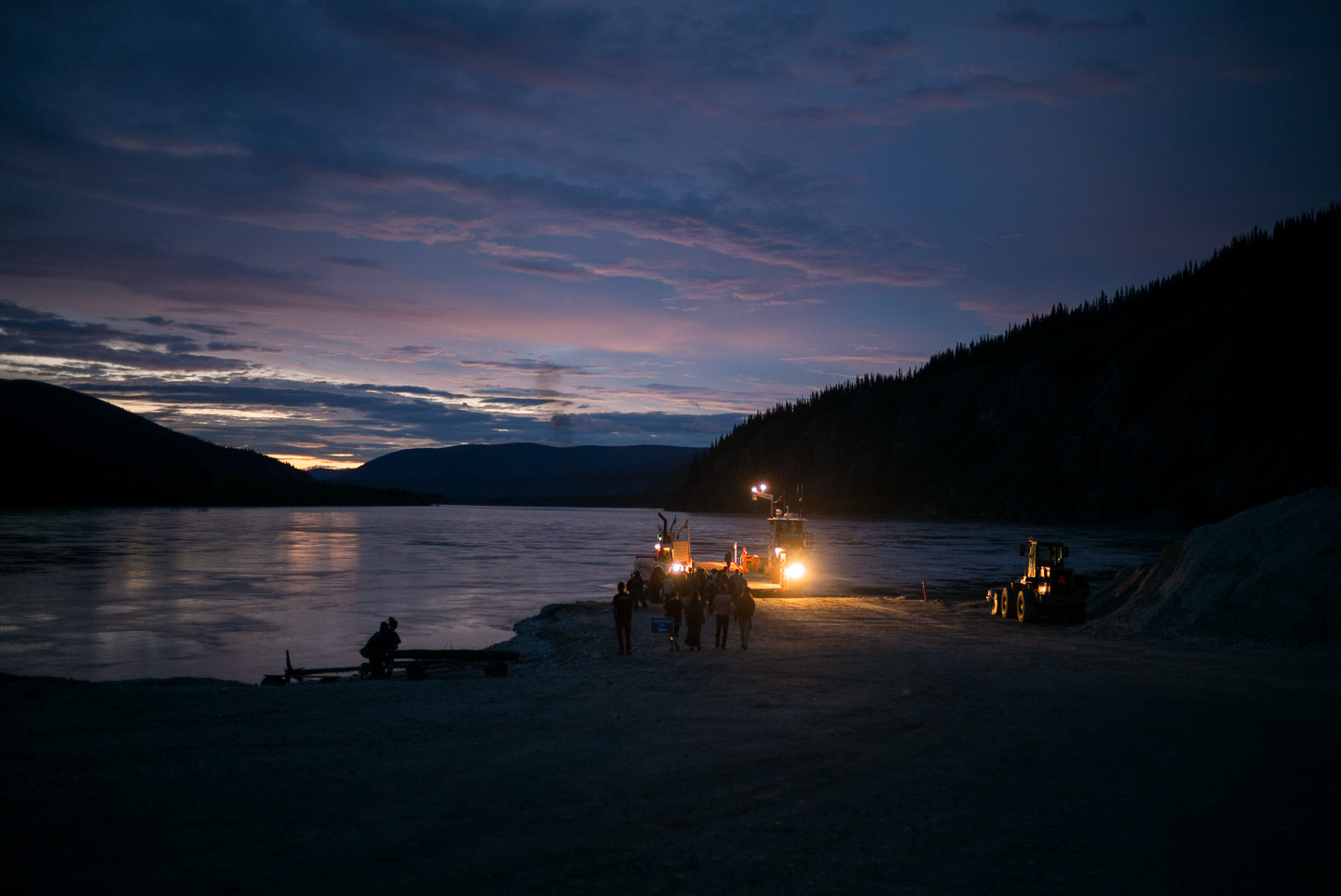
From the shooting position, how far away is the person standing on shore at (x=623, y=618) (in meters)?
20.6

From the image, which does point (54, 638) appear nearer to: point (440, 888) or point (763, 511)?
point (440, 888)

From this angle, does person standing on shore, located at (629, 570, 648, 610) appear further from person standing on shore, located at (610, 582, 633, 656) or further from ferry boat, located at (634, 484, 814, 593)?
ferry boat, located at (634, 484, 814, 593)

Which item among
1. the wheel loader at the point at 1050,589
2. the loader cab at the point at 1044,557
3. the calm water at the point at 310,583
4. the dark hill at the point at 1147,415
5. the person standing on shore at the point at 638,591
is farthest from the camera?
the dark hill at the point at 1147,415

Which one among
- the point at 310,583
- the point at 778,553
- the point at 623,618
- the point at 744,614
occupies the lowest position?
the point at 310,583

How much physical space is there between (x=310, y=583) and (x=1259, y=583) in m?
43.0

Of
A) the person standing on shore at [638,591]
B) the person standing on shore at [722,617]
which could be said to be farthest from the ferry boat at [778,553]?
the person standing on shore at [722,617]

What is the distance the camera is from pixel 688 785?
9.48 metres

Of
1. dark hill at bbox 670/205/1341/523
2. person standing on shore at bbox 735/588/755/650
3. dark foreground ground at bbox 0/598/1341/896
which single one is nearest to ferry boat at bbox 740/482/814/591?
person standing on shore at bbox 735/588/755/650

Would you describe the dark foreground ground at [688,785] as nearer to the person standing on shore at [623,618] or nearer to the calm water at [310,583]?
the person standing on shore at [623,618]

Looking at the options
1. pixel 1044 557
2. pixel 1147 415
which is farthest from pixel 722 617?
pixel 1147 415

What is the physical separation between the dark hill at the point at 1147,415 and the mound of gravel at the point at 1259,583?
7900 cm

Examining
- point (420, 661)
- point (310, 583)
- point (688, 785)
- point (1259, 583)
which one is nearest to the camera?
point (688, 785)

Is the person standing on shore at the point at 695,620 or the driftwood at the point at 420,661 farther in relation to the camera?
the person standing on shore at the point at 695,620

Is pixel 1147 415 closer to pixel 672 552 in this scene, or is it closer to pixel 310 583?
pixel 672 552
